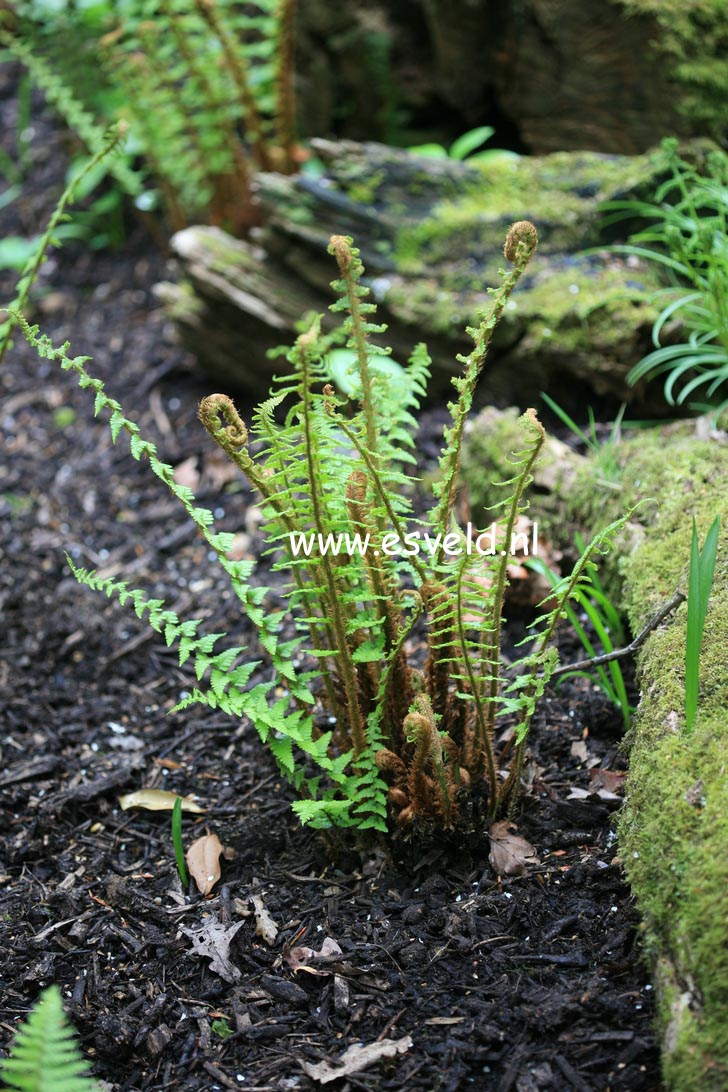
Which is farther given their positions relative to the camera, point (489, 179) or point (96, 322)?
point (96, 322)

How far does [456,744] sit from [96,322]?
3.79 metres

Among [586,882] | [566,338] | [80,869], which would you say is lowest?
[586,882]

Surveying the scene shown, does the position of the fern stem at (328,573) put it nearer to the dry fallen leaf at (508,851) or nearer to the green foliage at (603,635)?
the dry fallen leaf at (508,851)

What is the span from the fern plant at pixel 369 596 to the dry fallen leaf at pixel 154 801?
42 centimetres

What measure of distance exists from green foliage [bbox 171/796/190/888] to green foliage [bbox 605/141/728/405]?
6.09 ft

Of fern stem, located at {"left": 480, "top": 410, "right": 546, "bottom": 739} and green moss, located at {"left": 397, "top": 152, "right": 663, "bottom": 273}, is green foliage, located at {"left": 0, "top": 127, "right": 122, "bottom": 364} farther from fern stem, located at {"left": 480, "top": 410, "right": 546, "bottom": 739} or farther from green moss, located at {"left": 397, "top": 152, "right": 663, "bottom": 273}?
green moss, located at {"left": 397, "top": 152, "right": 663, "bottom": 273}

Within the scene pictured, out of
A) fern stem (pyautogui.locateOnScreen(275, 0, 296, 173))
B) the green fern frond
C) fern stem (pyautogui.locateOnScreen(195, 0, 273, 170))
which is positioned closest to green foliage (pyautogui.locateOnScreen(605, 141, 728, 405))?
fern stem (pyautogui.locateOnScreen(275, 0, 296, 173))

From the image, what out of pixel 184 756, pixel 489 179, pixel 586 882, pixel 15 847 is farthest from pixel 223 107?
pixel 586 882

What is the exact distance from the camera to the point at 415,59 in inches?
198

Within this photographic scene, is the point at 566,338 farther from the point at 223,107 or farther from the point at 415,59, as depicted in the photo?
the point at 415,59

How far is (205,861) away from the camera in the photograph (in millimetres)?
2242

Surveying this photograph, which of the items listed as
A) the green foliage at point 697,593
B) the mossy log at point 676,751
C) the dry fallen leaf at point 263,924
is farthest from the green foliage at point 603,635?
the dry fallen leaf at point 263,924

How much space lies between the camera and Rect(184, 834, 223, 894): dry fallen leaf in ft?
7.20

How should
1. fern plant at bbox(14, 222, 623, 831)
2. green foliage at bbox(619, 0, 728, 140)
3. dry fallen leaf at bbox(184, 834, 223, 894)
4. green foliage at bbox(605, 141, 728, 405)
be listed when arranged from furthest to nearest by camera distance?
green foliage at bbox(619, 0, 728, 140) → green foliage at bbox(605, 141, 728, 405) → dry fallen leaf at bbox(184, 834, 223, 894) → fern plant at bbox(14, 222, 623, 831)
